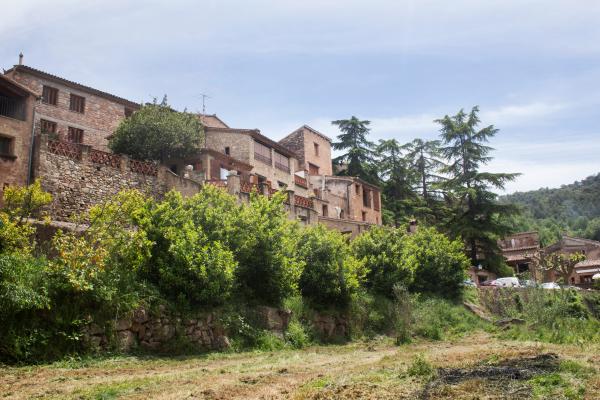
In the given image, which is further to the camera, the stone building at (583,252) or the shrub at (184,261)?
the stone building at (583,252)

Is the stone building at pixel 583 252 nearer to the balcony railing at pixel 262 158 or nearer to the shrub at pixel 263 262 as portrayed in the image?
the balcony railing at pixel 262 158

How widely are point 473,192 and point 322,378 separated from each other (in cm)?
3404

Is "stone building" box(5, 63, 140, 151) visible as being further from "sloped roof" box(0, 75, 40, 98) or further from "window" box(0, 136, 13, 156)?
"window" box(0, 136, 13, 156)

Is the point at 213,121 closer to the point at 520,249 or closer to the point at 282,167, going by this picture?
the point at 282,167

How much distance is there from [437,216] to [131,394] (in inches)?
1789

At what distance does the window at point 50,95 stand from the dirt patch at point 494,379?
105ft

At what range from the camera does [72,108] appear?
36.8 meters

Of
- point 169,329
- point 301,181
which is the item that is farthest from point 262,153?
point 169,329

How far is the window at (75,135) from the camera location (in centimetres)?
3622

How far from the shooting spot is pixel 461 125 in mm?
47219

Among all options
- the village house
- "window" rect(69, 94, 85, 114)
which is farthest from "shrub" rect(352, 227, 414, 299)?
"window" rect(69, 94, 85, 114)

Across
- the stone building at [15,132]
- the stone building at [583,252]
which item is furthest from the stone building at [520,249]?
the stone building at [15,132]

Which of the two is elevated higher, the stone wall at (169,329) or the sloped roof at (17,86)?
the sloped roof at (17,86)

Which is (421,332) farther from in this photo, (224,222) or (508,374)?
(508,374)
